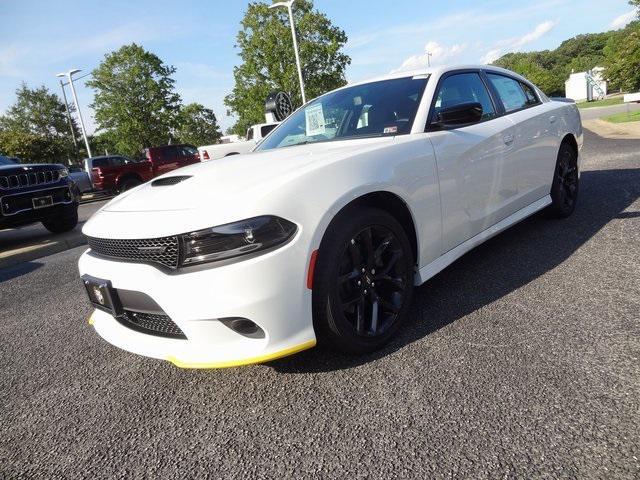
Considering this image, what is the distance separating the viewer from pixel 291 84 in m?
33.0

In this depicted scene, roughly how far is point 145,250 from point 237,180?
54 centimetres

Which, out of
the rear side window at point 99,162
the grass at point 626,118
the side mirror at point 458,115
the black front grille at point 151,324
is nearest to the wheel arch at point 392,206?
the side mirror at point 458,115

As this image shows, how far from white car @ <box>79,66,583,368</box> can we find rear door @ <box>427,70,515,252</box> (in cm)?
1

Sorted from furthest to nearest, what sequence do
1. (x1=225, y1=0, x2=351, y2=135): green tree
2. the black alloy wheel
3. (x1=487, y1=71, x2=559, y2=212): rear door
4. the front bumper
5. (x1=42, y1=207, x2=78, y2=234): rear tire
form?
(x1=225, y1=0, x2=351, y2=135): green tree
(x1=42, y1=207, x2=78, y2=234): rear tire
(x1=487, y1=71, x2=559, y2=212): rear door
the black alloy wheel
the front bumper

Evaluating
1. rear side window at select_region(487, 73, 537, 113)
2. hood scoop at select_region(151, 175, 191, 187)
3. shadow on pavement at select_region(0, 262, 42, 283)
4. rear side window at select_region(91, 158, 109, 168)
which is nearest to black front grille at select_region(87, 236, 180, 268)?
hood scoop at select_region(151, 175, 191, 187)

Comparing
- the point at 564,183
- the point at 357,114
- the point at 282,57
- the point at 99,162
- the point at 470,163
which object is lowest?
the point at 564,183

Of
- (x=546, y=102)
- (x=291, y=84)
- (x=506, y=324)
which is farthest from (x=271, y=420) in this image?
(x=291, y=84)

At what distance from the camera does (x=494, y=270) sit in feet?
10.6

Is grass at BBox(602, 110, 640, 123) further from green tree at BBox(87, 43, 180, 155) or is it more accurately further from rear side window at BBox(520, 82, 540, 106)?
green tree at BBox(87, 43, 180, 155)

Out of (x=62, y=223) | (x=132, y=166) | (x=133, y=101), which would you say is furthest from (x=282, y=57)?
(x=62, y=223)

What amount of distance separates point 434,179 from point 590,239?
195 cm

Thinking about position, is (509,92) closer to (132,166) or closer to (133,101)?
(132,166)

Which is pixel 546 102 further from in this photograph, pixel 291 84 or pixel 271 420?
pixel 291 84

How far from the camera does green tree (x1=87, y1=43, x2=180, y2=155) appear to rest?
36156 millimetres
